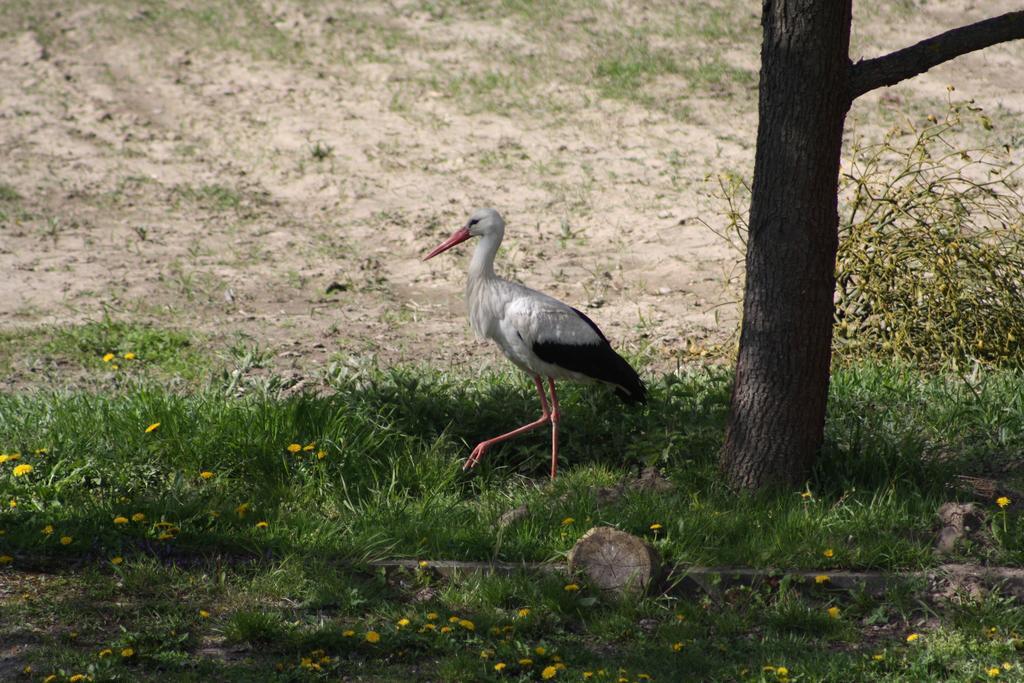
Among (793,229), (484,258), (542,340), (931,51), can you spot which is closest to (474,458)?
(542,340)

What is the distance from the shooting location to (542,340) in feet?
20.6

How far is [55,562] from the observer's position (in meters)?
5.26

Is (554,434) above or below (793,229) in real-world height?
below

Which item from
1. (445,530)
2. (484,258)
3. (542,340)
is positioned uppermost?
(484,258)

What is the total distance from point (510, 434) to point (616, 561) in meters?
1.44

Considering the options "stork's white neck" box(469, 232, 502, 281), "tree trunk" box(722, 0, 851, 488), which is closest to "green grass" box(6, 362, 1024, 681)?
"tree trunk" box(722, 0, 851, 488)

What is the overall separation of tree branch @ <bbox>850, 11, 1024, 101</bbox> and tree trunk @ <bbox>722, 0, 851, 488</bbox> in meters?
0.08

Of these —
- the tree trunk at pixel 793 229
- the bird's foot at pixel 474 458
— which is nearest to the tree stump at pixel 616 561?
the tree trunk at pixel 793 229

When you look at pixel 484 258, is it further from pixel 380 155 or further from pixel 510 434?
pixel 380 155

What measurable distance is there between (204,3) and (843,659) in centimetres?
1200

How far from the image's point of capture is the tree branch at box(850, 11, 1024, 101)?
5293 mm

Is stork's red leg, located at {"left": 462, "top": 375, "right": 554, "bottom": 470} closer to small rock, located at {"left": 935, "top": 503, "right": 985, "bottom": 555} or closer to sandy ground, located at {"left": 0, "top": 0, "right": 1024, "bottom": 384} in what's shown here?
sandy ground, located at {"left": 0, "top": 0, "right": 1024, "bottom": 384}

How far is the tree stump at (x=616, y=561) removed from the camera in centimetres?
490

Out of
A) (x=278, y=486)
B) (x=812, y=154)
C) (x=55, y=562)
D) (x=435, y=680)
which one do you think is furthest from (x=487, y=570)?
(x=812, y=154)
